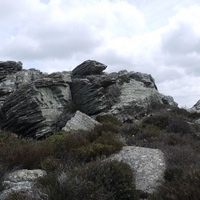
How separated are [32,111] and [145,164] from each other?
386 inches

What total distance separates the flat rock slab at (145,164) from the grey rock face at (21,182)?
92.6 inches

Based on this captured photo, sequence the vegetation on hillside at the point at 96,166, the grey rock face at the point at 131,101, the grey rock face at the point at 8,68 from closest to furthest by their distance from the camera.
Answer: the vegetation on hillside at the point at 96,166 → the grey rock face at the point at 131,101 → the grey rock face at the point at 8,68

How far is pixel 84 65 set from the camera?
87.2 ft

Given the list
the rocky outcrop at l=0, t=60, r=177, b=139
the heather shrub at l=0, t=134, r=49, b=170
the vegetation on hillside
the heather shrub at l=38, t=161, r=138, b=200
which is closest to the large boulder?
the rocky outcrop at l=0, t=60, r=177, b=139

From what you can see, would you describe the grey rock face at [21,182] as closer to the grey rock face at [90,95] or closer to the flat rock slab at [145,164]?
the flat rock slab at [145,164]

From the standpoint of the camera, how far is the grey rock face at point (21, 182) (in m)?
6.73

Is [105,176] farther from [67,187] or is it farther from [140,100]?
[140,100]

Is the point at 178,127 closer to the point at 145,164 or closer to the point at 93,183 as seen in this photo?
the point at 145,164

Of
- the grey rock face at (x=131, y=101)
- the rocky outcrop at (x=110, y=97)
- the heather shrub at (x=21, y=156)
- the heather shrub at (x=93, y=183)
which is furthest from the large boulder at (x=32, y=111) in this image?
the heather shrub at (x=93, y=183)

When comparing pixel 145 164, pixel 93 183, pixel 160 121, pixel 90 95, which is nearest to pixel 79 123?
pixel 160 121

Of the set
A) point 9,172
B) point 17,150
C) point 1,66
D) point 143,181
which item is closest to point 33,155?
point 17,150

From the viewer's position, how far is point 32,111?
58.3 ft

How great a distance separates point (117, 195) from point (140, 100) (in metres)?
16.4

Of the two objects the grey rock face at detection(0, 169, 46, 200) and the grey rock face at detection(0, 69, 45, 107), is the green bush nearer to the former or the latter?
the grey rock face at detection(0, 69, 45, 107)
